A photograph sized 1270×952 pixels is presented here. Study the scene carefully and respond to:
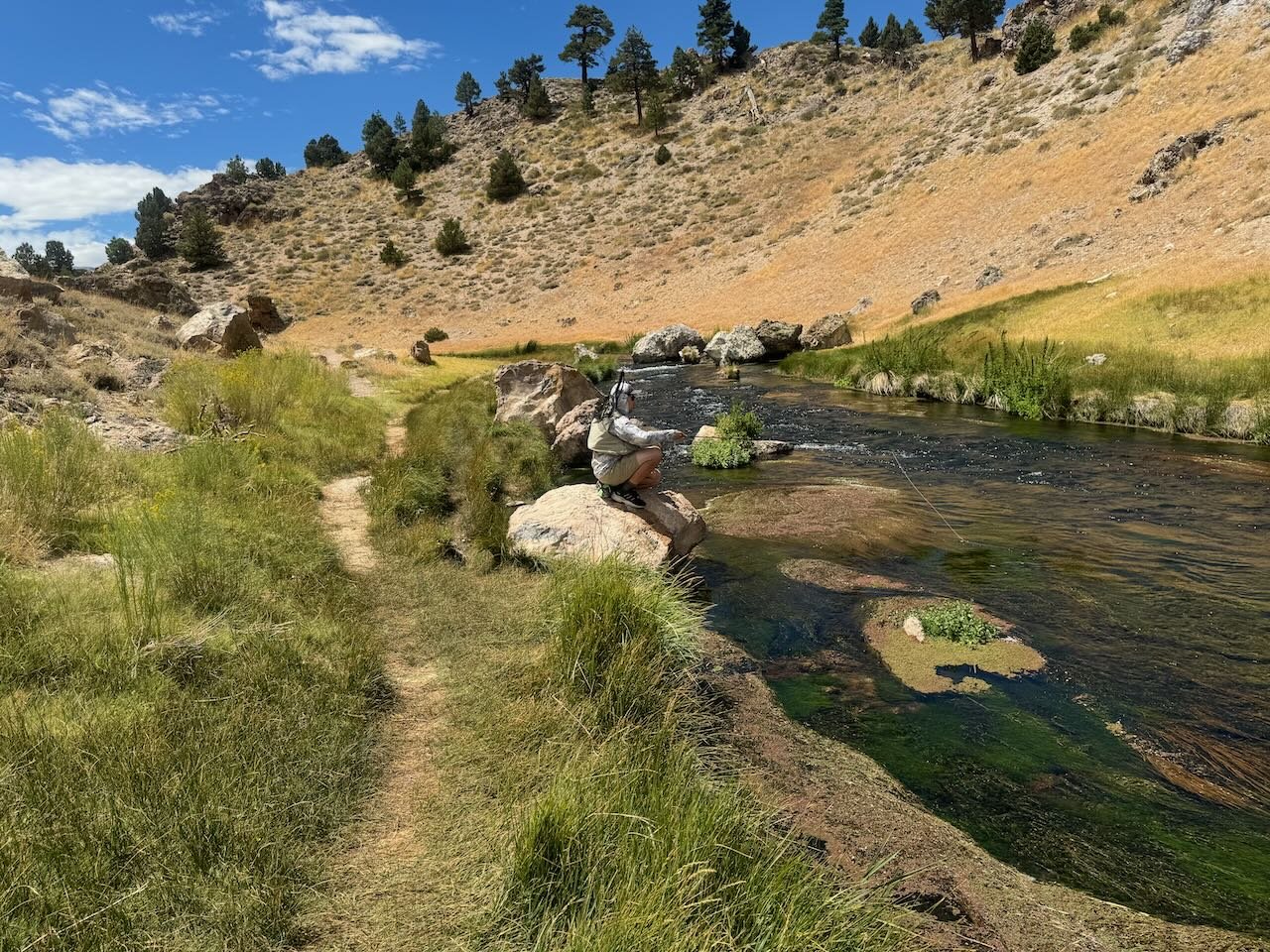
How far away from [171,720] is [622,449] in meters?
5.58

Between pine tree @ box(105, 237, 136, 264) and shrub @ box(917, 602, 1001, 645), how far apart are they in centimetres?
8766

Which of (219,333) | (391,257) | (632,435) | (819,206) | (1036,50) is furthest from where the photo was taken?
(391,257)

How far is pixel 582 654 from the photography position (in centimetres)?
531

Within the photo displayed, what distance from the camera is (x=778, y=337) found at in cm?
3322

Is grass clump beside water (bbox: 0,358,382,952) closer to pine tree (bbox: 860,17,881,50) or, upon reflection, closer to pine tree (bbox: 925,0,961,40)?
pine tree (bbox: 925,0,961,40)

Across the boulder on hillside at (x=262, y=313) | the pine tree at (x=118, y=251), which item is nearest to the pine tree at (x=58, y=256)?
the pine tree at (x=118, y=251)

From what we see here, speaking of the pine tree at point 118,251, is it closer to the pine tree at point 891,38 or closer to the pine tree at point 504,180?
the pine tree at point 504,180

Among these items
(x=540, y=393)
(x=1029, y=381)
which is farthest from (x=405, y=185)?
(x=1029, y=381)

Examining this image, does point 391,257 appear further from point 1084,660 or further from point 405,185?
point 1084,660

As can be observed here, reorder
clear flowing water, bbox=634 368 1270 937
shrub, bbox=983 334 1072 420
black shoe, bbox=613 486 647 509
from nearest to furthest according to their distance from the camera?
1. clear flowing water, bbox=634 368 1270 937
2. black shoe, bbox=613 486 647 509
3. shrub, bbox=983 334 1072 420

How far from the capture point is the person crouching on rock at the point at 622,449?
8.52 metres

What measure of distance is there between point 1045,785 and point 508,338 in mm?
45049

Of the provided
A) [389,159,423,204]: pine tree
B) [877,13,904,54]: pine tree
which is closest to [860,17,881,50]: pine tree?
[877,13,904,54]: pine tree

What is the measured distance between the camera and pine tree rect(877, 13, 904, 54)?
77.2 metres
